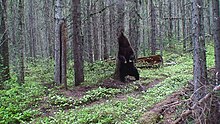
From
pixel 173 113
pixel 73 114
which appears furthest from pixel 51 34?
pixel 173 113

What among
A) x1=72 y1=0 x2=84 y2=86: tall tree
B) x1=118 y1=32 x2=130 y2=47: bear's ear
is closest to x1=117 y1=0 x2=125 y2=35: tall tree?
x1=118 y1=32 x2=130 y2=47: bear's ear

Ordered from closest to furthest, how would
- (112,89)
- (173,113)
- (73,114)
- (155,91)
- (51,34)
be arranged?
(173,113)
(73,114)
(155,91)
(112,89)
(51,34)

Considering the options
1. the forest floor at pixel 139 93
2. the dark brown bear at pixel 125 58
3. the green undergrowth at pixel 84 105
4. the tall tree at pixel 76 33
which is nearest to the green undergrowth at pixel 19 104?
the green undergrowth at pixel 84 105

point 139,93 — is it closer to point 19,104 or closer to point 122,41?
point 122,41

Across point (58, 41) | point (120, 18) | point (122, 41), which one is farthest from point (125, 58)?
point (58, 41)

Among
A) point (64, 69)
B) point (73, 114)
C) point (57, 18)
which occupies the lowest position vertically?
point (73, 114)

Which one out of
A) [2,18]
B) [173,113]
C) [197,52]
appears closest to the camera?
[197,52]

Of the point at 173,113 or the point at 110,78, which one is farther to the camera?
the point at 110,78

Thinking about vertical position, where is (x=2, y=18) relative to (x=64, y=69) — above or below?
above

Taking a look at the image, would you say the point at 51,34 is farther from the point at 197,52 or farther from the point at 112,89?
the point at 197,52

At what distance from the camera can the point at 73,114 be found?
863cm

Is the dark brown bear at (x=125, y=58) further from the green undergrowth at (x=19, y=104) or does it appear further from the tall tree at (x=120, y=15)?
the green undergrowth at (x=19, y=104)

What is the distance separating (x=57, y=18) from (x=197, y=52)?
8562 millimetres

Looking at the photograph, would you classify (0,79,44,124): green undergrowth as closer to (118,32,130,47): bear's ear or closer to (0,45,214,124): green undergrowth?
(0,45,214,124): green undergrowth
